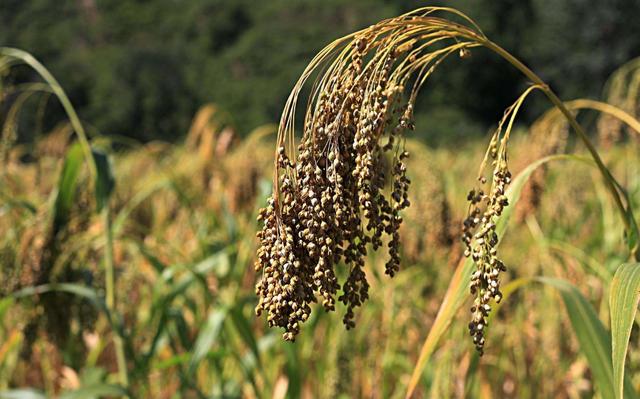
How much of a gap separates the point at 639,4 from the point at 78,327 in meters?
36.9

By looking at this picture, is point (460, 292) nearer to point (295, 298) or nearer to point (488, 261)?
point (488, 261)

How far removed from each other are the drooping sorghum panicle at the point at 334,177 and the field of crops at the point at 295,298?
0.01 metres

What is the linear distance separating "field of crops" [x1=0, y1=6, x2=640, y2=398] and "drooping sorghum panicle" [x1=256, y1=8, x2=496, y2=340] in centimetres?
1

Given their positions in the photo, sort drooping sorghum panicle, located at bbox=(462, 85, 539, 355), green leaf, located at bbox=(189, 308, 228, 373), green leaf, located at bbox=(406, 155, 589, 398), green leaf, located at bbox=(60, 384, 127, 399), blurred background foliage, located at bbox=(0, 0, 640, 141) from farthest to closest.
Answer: blurred background foliage, located at bbox=(0, 0, 640, 141)
green leaf, located at bbox=(189, 308, 228, 373)
green leaf, located at bbox=(60, 384, 127, 399)
green leaf, located at bbox=(406, 155, 589, 398)
drooping sorghum panicle, located at bbox=(462, 85, 539, 355)

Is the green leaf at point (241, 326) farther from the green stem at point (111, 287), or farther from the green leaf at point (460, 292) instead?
the green leaf at point (460, 292)

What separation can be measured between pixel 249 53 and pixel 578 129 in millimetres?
53390

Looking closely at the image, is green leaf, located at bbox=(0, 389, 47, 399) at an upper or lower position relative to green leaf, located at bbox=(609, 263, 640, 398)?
lower

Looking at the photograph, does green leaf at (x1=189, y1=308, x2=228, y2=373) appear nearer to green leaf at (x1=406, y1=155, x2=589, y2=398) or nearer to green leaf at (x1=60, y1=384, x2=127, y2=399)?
green leaf at (x1=60, y1=384, x2=127, y2=399)

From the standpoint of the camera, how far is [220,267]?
3.31 meters

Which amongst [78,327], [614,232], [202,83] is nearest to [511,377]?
[614,232]

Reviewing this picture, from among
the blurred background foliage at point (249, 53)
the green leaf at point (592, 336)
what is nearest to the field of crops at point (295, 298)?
the green leaf at point (592, 336)

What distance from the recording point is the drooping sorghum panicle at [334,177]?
1052mm

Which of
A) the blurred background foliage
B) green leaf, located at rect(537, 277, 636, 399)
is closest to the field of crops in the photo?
green leaf, located at rect(537, 277, 636, 399)

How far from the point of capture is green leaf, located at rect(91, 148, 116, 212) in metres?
2.27
